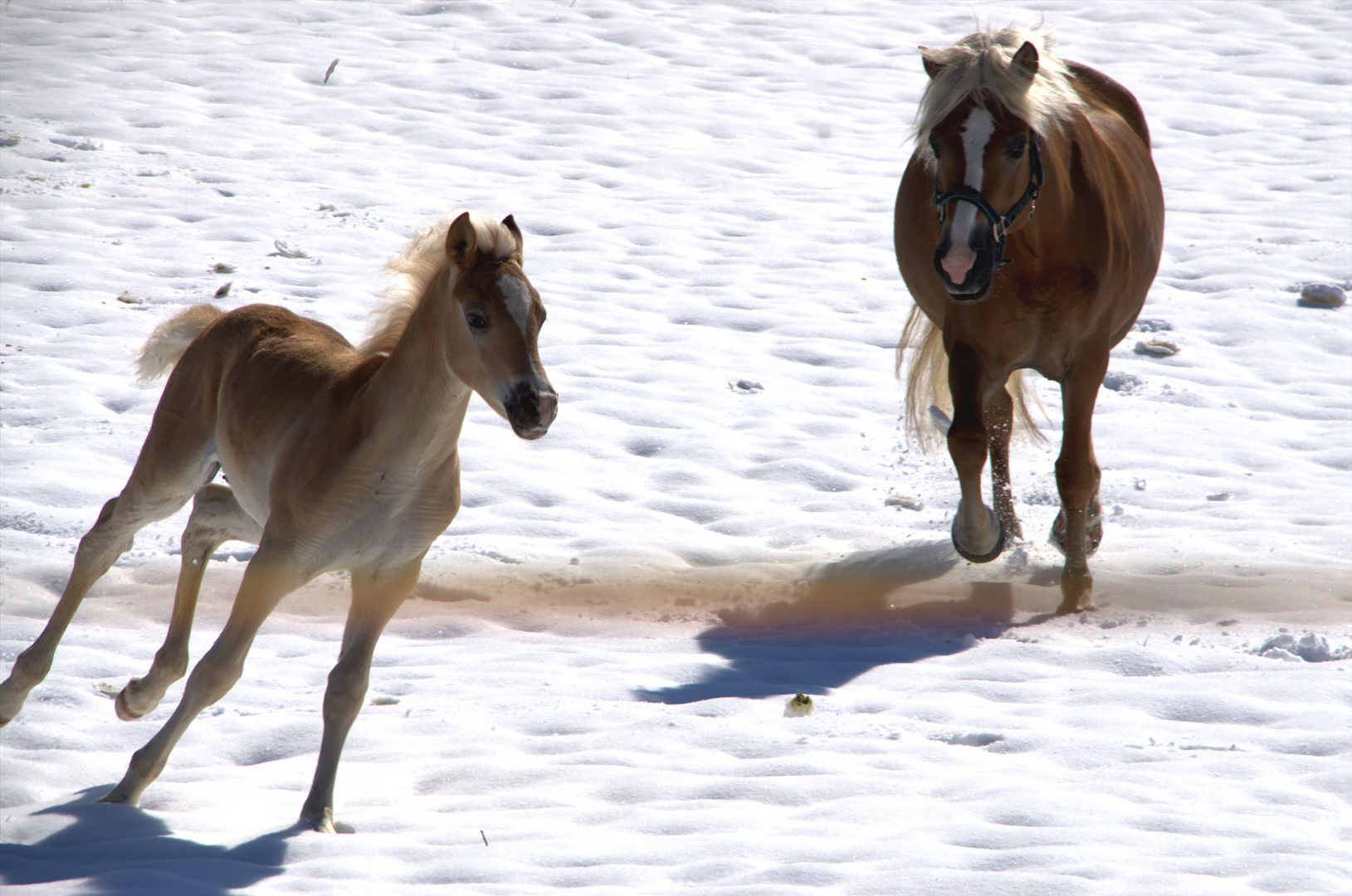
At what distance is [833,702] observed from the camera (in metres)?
4.41

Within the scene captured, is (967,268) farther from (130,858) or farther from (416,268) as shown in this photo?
(130,858)

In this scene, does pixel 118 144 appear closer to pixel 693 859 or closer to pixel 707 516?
pixel 707 516

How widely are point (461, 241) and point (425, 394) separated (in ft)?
1.56

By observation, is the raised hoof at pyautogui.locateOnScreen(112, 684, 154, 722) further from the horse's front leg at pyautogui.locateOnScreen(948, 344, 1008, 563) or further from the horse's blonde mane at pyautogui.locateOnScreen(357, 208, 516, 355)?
the horse's front leg at pyautogui.locateOnScreen(948, 344, 1008, 563)

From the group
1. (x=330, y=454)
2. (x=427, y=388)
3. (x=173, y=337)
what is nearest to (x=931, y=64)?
(x=427, y=388)

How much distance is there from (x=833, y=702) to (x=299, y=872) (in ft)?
6.42

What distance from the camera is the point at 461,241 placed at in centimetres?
341

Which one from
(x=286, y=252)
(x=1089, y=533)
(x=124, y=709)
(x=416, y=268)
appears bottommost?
(x=1089, y=533)

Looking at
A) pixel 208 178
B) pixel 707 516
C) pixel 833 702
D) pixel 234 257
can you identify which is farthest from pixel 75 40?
pixel 833 702

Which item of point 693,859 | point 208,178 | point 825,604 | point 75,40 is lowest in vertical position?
point 825,604

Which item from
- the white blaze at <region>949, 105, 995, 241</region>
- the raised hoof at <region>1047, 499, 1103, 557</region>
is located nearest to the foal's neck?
the white blaze at <region>949, 105, 995, 241</region>

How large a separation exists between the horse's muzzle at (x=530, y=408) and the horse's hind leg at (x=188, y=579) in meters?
1.58

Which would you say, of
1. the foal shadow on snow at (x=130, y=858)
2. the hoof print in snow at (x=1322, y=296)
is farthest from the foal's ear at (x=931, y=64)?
the hoof print in snow at (x=1322, y=296)

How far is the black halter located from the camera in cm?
Answer: 462
